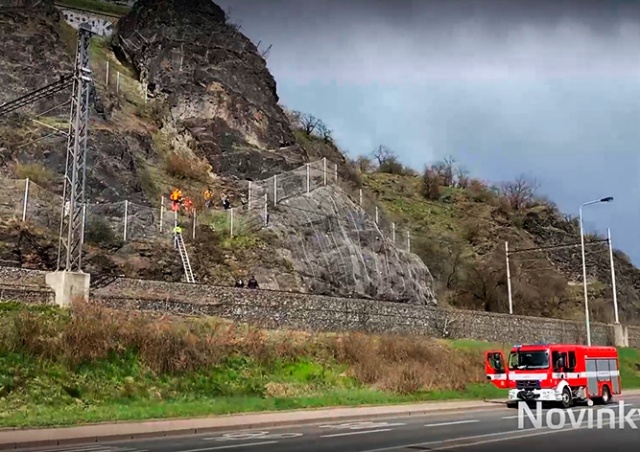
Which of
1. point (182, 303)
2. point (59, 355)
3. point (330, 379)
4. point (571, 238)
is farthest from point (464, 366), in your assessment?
point (571, 238)

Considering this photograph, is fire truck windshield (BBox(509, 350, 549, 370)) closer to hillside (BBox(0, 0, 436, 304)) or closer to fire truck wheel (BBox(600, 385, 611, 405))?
fire truck wheel (BBox(600, 385, 611, 405))

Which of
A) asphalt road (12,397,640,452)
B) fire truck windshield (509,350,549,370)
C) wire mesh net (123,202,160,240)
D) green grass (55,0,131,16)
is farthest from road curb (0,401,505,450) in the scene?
green grass (55,0,131,16)

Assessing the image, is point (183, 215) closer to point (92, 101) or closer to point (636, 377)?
point (92, 101)

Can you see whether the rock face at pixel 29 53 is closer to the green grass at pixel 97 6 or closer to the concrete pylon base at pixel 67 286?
the green grass at pixel 97 6

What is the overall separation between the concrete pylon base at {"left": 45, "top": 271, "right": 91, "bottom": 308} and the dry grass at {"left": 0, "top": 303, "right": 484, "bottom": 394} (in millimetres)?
1026

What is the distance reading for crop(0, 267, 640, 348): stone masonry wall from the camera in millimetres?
27891

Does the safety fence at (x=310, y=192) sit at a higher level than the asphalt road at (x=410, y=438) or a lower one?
higher

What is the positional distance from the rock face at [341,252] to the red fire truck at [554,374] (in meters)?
15.9

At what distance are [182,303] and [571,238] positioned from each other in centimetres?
7184

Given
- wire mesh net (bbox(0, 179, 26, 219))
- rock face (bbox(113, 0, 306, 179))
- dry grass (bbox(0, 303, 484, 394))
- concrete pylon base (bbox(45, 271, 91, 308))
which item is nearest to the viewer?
dry grass (bbox(0, 303, 484, 394))

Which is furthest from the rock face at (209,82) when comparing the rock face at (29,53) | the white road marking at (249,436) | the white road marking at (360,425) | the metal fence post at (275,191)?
the white road marking at (249,436)

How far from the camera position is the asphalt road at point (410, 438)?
44.0 ft

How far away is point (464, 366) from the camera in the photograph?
33.8 meters

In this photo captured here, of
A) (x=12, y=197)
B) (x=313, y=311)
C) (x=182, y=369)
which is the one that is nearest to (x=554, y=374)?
(x=313, y=311)
